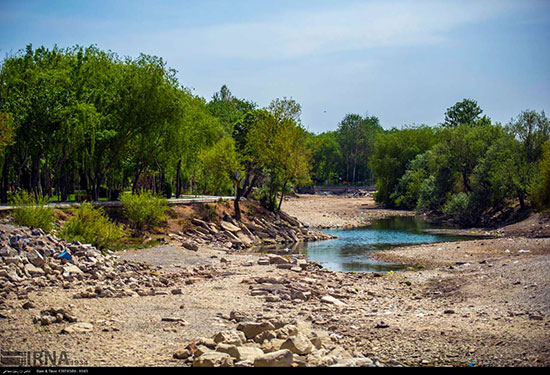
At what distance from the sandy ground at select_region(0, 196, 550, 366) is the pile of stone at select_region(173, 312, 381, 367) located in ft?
1.79

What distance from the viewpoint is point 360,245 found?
3788 centimetres

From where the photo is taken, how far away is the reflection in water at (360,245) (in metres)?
28.2

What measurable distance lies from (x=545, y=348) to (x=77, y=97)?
32.1 metres

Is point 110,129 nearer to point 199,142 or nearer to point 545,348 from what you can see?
point 199,142

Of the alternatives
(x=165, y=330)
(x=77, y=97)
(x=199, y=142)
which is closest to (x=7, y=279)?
(x=165, y=330)

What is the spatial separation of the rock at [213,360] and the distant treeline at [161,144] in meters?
24.2

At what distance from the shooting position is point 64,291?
1520 cm

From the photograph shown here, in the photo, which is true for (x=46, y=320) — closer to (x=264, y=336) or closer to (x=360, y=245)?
(x=264, y=336)

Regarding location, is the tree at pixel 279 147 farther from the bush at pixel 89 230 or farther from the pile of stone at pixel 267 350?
the pile of stone at pixel 267 350

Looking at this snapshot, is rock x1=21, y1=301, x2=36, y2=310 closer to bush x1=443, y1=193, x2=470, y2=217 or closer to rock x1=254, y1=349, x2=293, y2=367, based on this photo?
rock x1=254, y1=349, x2=293, y2=367

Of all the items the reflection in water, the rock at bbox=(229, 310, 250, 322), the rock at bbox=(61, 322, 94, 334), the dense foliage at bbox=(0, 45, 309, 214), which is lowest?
the reflection in water

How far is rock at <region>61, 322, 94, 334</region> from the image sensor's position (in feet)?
36.7

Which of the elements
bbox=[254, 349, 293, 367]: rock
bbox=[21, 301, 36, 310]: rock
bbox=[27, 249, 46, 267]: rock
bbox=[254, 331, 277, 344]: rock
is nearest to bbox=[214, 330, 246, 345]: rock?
bbox=[254, 331, 277, 344]: rock

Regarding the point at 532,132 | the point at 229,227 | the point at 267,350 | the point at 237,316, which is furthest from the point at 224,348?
the point at 532,132
